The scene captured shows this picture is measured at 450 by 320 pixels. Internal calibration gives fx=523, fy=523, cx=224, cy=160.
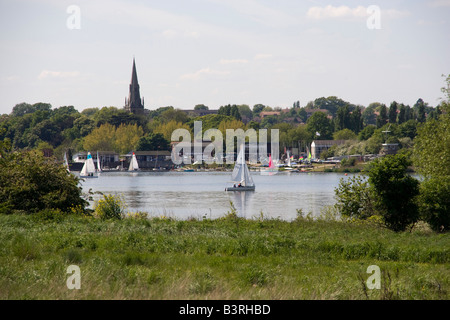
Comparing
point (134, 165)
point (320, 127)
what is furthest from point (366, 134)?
point (134, 165)

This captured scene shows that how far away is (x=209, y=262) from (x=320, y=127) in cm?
16799

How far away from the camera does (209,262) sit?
40.6ft

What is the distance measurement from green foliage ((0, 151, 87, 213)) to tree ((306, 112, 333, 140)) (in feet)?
506

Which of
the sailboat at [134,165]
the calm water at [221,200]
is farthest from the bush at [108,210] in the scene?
the sailboat at [134,165]

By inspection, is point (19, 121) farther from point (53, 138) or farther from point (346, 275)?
point (346, 275)

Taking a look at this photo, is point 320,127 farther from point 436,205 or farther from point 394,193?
point 436,205

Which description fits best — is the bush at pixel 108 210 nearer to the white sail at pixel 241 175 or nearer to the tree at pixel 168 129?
the white sail at pixel 241 175

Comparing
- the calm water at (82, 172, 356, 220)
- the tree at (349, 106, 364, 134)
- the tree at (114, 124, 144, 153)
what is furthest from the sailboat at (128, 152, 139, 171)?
the calm water at (82, 172, 356, 220)

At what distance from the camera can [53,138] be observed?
175250mm

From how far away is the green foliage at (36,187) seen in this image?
78.5 ft

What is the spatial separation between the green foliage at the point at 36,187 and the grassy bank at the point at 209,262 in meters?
4.76

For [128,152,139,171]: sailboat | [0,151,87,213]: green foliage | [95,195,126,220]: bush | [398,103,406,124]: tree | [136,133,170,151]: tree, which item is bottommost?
[128,152,139,171]: sailboat

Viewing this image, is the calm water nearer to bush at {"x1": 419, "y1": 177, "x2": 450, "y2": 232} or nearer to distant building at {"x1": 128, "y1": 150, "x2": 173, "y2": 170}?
bush at {"x1": 419, "y1": 177, "x2": 450, "y2": 232}

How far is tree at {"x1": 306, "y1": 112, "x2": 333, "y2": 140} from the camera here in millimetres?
176000
